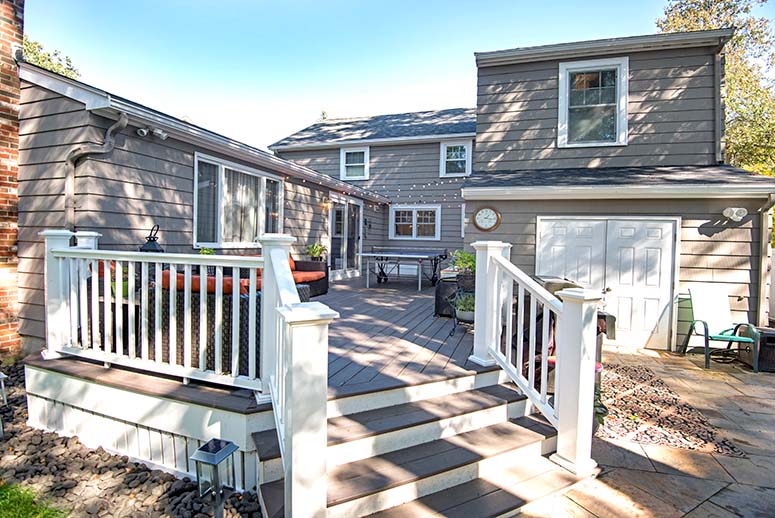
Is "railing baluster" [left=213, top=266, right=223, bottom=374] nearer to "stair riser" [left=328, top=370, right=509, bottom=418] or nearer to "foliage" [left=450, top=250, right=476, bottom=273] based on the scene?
"stair riser" [left=328, top=370, right=509, bottom=418]

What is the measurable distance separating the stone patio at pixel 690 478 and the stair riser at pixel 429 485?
0.29 metres

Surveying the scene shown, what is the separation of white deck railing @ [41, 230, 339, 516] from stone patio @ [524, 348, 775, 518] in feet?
4.43

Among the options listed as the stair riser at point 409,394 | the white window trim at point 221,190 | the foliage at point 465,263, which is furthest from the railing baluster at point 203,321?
the foliage at point 465,263

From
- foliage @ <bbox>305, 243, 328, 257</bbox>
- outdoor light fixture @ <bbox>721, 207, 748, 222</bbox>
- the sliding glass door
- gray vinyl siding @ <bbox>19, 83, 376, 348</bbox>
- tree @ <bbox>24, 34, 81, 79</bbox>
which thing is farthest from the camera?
tree @ <bbox>24, 34, 81, 79</bbox>

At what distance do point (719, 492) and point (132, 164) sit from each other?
5914 mm

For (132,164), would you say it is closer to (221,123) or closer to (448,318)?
(448,318)

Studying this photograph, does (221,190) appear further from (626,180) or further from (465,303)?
(626,180)

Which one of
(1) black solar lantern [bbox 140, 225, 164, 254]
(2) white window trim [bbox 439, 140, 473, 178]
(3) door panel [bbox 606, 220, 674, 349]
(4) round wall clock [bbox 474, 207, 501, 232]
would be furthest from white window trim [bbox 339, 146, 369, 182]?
(1) black solar lantern [bbox 140, 225, 164, 254]

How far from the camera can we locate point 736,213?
5.19 metres

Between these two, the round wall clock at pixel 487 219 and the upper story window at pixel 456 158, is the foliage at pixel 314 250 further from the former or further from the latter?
the upper story window at pixel 456 158

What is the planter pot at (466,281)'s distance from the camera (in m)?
4.35

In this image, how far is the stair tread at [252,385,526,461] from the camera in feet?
7.14

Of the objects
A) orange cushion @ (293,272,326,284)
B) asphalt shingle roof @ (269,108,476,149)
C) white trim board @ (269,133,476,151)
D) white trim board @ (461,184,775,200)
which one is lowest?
orange cushion @ (293,272,326,284)

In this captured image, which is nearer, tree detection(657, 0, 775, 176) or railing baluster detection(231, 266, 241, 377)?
railing baluster detection(231, 266, 241, 377)
